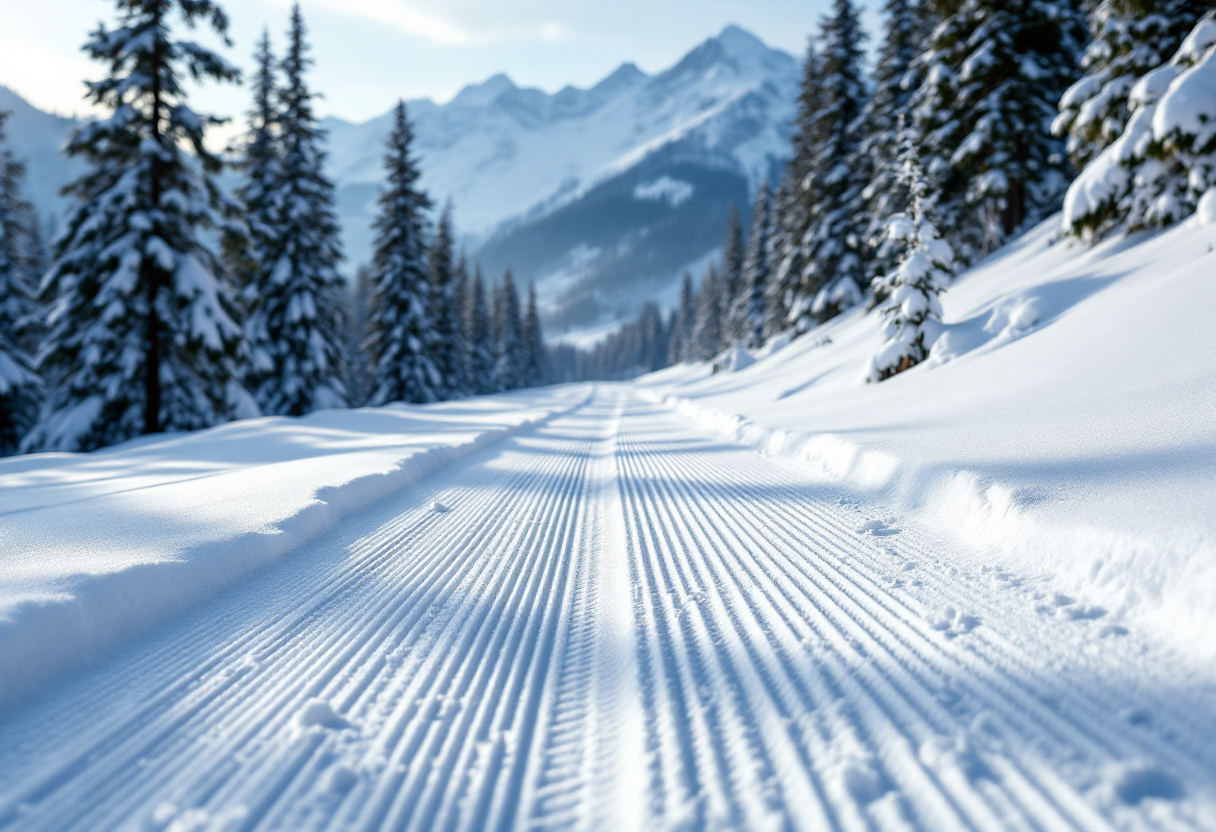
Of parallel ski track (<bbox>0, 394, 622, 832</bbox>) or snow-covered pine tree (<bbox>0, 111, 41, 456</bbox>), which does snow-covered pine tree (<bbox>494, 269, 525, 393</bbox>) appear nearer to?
snow-covered pine tree (<bbox>0, 111, 41, 456</bbox>)

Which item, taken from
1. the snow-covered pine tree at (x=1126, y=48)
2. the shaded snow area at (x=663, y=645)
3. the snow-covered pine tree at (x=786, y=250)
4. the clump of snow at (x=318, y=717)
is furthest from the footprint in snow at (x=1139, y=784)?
the snow-covered pine tree at (x=786, y=250)

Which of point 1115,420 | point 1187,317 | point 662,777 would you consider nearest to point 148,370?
point 662,777

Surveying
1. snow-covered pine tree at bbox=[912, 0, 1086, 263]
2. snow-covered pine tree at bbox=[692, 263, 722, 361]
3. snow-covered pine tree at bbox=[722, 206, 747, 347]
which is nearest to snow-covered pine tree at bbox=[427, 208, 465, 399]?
snow-covered pine tree at bbox=[722, 206, 747, 347]

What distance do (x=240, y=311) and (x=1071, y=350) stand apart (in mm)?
14526

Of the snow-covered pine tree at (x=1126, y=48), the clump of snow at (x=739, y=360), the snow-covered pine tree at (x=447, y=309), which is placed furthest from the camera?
the snow-covered pine tree at (x=447, y=309)

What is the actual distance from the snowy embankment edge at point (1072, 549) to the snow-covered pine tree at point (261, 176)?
66.8 feet

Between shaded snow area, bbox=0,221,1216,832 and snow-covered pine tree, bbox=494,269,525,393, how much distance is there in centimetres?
4568

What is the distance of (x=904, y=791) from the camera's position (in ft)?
4.65

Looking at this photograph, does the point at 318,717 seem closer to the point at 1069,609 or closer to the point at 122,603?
the point at 122,603

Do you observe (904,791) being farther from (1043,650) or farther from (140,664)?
(140,664)

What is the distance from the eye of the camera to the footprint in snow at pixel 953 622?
2.20m

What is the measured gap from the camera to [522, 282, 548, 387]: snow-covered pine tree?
56.6 meters

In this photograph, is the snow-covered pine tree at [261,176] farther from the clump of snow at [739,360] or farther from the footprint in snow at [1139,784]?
the footprint in snow at [1139,784]

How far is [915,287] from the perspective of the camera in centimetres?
1085
